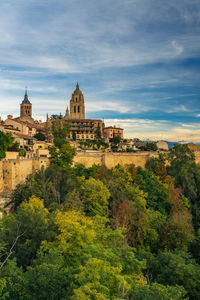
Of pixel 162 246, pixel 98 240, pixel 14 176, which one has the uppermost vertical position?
pixel 14 176

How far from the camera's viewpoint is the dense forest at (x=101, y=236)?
12203 mm

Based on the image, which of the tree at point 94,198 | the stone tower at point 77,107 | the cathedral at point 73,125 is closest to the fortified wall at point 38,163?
the tree at point 94,198

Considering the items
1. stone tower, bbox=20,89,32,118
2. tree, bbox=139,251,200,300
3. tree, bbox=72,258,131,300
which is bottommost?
tree, bbox=139,251,200,300

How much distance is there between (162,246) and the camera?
24.6 meters

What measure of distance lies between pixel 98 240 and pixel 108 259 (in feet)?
13.9

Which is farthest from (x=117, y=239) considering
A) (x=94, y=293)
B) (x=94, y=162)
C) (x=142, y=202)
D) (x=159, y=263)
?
(x=94, y=162)

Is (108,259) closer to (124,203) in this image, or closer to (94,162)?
(124,203)

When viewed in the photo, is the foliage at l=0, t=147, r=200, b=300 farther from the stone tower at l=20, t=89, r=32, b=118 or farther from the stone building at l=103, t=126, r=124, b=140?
the stone tower at l=20, t=89, r=32, b=118

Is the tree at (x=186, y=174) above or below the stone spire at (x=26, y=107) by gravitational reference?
below

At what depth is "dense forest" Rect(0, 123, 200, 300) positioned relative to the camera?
1220 cm

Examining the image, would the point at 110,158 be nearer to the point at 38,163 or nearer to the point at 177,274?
the point at 38,163

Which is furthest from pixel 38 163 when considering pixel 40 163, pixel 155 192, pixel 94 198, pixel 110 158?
pixel 155 192

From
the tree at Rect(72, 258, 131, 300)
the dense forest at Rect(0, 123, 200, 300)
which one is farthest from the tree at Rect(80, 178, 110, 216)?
the tree at Rect(72, 258, 131, 300)

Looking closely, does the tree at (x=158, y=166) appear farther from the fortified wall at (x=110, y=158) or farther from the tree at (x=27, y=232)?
the tree at (x=27, y=232)
